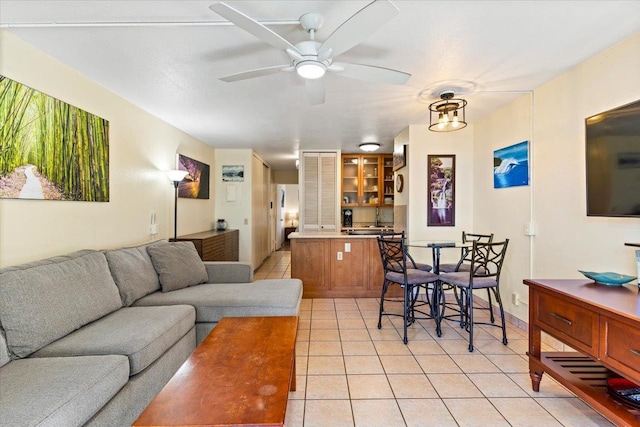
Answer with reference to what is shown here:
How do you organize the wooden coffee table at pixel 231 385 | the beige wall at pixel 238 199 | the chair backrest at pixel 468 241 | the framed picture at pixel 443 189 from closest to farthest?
the wooden coffee table at pixel 231 385 → the chair backrest at pixel 468 241 → the framed picture at pixel 443 189 → the beige wall at pixel 238 199

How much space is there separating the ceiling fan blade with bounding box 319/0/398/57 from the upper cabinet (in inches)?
181

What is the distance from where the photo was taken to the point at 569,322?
1.77 metres

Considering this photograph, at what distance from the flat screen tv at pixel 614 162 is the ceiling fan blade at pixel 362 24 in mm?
1705

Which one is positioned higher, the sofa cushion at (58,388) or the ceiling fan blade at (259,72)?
the ceiling fan blade at (259,72)

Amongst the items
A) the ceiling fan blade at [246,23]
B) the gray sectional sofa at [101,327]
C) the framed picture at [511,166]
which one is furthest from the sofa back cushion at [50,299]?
the framed picture at [511,166]

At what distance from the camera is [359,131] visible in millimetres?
4516

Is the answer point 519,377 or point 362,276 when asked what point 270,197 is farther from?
point 519,377

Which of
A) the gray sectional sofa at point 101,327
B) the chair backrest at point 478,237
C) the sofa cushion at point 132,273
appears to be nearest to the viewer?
the gray sectional sofa at point 101,327

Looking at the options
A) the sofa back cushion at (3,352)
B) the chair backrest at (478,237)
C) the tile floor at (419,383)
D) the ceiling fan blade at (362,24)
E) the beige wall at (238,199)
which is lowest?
the tile floor at (419,383)

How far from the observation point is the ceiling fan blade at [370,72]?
1950 mm

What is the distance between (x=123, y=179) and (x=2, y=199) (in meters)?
1.18

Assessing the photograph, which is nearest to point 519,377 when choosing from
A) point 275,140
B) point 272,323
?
point 272,323

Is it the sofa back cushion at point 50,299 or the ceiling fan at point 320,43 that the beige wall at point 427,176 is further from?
the sofa back cushion at point 50,299

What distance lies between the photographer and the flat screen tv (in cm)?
189
